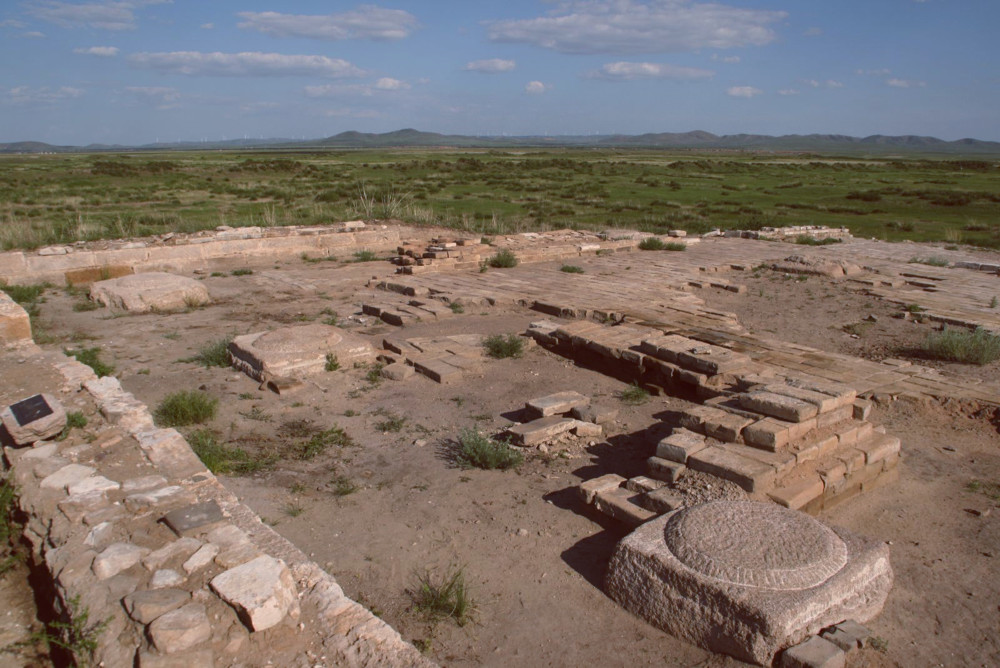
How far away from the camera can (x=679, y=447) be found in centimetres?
486

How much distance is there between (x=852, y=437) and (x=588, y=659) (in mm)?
2922

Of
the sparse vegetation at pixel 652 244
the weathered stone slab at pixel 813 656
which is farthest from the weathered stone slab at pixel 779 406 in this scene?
the sparse vegetation at pixel 652 244

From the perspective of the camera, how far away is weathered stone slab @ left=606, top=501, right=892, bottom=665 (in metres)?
3.23

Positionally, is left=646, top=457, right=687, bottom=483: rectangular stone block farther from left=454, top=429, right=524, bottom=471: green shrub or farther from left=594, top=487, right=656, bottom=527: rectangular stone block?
left=454, top=429, right=524, bottom=471: green shrub

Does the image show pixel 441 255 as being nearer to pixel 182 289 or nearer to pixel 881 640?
pixel 182 289

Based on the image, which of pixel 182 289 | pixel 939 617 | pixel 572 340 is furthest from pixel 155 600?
pixel 182 289

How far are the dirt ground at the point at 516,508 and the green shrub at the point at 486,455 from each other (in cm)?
8

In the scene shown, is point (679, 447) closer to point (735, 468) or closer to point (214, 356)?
point (735, 468)

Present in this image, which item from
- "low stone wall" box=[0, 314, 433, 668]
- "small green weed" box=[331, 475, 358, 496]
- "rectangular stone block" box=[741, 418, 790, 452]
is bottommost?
"small green weed" box=[331, 475, 358, 496]

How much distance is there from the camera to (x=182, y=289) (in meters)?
11.0

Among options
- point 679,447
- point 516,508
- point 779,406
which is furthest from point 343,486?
point 779,406

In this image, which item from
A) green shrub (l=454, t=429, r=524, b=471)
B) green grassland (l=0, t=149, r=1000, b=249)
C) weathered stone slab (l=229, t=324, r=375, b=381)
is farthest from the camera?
green grassland (l=0, t=149, r=1000, b=249)

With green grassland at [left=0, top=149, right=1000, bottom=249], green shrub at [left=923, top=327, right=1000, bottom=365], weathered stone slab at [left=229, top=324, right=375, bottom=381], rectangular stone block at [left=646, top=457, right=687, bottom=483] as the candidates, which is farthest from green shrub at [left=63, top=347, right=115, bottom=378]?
green shrub at [left=923, top=327, right=1000, bottom=365]

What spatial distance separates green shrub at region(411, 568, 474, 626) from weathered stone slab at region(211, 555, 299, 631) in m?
0.78
